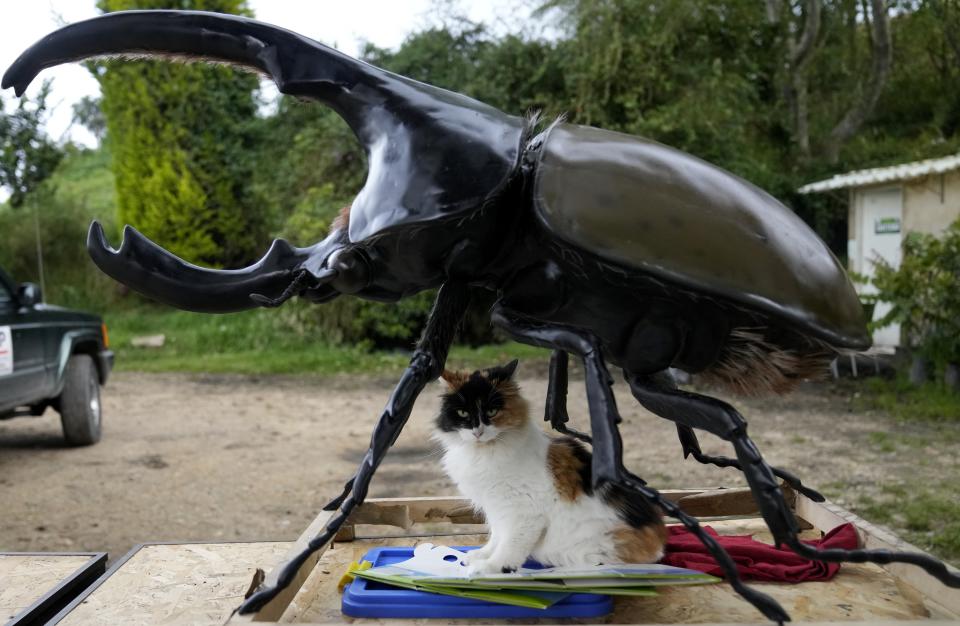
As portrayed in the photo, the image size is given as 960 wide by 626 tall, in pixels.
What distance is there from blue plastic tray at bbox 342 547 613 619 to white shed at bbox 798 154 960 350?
8331 mm

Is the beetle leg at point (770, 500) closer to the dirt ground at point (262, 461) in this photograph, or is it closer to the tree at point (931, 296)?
the dirt ground at point (262, 461)

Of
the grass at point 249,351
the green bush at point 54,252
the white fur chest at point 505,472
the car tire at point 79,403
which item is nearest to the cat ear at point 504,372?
the white fur chest at point 505,472

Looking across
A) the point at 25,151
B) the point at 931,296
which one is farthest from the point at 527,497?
the point at 25,151

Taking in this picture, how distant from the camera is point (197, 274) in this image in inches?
70.3

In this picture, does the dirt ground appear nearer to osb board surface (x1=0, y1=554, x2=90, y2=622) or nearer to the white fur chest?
osb board surface (x1=0, y1=554, x2=90, y2=622)

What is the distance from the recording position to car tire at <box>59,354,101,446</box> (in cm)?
651

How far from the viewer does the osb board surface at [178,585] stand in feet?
6.98

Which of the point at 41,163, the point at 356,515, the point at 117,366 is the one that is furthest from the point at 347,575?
the point at 41,163

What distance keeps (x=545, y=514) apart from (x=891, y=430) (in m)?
5.78

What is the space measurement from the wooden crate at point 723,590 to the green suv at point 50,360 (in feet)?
13.7

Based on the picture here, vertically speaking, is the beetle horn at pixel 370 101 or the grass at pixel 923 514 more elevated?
the beetle horn at pixel 370 101

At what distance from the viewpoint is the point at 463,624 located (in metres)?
1.75

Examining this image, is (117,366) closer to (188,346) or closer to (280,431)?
(188,346)

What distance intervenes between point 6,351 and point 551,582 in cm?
501
